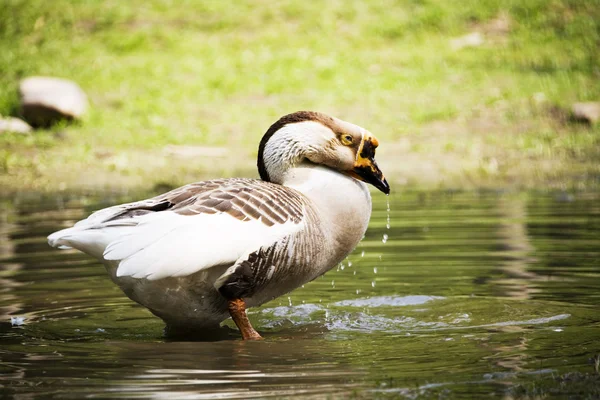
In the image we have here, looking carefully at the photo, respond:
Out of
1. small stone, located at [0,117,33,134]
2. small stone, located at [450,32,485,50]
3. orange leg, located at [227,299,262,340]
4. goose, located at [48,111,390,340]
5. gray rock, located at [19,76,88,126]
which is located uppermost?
small stone, located at [450,32,485,50]

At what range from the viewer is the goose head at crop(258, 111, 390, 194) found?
19.0ft

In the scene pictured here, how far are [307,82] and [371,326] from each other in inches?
449

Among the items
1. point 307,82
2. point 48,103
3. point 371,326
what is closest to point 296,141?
point 371,326

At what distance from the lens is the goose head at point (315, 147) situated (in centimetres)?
580

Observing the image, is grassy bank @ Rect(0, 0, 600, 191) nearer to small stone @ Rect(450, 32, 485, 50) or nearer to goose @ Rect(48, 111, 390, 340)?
small stone @ Rect(450, 32, 485, 50)

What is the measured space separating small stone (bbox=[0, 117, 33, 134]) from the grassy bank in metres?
0.29

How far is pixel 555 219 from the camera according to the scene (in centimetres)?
983

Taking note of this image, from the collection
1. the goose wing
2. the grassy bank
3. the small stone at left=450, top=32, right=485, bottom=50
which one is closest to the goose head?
the goose wing

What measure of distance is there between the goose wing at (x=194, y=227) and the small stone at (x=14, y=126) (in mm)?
9973

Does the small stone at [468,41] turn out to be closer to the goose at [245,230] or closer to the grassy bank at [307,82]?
the grassy bank at [307,82]

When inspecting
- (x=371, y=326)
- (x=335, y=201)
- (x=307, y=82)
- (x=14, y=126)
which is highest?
(x=307, y=82)

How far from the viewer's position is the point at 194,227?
16.8ft

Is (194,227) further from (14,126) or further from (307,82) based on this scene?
(307,82)

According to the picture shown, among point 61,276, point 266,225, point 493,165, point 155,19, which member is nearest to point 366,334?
point 266,225
